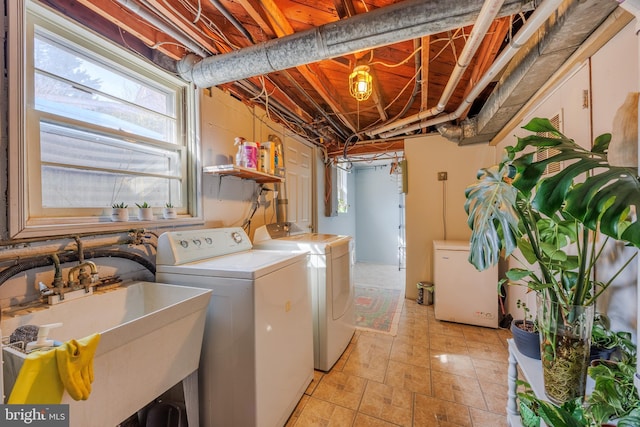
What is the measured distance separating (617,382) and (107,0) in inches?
107

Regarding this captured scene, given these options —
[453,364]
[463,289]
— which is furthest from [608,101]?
[463,289]

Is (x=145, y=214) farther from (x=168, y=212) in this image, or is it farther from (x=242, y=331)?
(x=242, y=331)

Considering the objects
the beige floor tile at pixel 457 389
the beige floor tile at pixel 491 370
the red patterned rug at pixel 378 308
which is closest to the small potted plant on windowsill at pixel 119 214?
the beige floor tile at pixel 457 389

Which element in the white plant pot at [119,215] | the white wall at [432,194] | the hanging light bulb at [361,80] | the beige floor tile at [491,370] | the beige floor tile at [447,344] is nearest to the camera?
the white plant pot at [119,215]

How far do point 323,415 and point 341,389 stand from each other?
10.4 inches

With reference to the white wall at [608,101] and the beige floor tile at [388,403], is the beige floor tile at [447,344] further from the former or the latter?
the white wall at [608,101]

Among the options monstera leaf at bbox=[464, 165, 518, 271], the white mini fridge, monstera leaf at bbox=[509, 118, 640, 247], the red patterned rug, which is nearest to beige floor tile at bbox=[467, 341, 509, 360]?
the white mini fridge

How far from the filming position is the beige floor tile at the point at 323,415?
1520 millimetres

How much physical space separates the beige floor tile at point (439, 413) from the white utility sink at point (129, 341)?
132 cm

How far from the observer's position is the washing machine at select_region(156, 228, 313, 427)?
126 cm

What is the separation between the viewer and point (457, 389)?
70.5 inches

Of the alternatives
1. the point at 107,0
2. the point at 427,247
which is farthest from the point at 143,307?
the point at 427,247

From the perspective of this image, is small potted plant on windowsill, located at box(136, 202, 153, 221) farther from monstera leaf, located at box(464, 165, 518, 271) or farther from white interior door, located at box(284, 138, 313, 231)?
monstera leaf, located at box(464, 165, 518, 271)

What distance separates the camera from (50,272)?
1.16 metres
